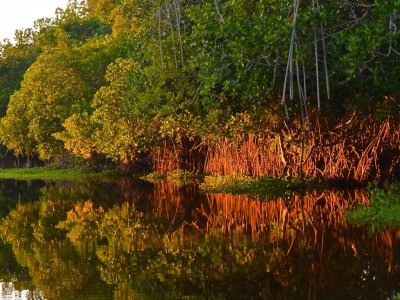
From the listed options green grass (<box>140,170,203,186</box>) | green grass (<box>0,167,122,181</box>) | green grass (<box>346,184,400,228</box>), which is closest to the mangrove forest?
green grass (<box>140,170,203,186</box>)

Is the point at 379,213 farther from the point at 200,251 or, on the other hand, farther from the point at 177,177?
the point at 177,177

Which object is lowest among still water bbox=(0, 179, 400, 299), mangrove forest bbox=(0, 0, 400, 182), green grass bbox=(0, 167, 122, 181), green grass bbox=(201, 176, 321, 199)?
still water bbox=(0, 179, 400, 299)

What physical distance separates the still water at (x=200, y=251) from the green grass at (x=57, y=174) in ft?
65.4

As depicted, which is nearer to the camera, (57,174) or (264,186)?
(264,186)

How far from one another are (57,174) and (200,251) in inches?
1396

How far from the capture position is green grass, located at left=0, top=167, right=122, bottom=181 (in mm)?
46062

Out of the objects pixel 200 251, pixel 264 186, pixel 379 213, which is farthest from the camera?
pixel 264 186

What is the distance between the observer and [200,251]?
49.6 ft

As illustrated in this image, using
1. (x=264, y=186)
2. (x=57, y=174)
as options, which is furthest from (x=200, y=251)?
(x=57, y=174)

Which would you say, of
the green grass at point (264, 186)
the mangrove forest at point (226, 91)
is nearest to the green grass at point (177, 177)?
the mangrove forest at point (226, 91)

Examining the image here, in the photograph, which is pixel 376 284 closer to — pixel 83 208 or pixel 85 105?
pixel 83 208

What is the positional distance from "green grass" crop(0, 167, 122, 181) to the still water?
1994 centimetres

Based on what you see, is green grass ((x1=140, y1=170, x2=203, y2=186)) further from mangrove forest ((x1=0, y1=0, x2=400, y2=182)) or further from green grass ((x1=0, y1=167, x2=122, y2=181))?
green grass ((x1=0, y1=167, x2=122, y2=181))

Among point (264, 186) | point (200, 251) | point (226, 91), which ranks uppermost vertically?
point (226, 91)
